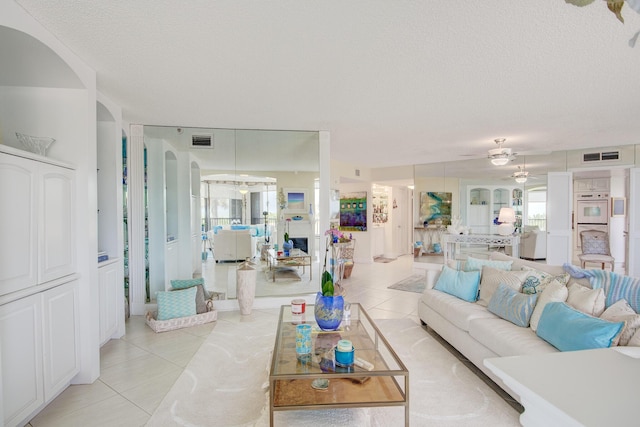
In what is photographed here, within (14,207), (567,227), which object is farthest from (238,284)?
(567,227)

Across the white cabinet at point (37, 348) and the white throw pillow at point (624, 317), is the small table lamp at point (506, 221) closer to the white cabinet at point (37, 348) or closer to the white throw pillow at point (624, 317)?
the white throw pillow at point (624, 317)

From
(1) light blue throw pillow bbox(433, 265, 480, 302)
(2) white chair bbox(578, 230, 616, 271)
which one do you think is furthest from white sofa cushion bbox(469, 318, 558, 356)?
(2) white chair bbox(578, 230, 616, 271)

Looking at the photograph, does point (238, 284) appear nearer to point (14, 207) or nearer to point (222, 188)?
point (222, 188)

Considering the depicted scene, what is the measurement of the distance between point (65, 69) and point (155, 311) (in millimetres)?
3058

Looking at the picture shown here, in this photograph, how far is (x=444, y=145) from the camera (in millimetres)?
5648

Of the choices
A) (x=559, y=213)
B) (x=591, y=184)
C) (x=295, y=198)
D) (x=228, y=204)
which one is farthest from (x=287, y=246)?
(x=591, y=184)

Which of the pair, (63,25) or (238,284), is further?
(238,284)

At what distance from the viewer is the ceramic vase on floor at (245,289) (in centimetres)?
430

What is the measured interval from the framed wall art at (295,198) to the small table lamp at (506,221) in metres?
4.57

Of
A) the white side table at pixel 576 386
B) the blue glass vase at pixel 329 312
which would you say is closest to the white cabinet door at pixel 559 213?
the blue glass vase at pixel 329 312

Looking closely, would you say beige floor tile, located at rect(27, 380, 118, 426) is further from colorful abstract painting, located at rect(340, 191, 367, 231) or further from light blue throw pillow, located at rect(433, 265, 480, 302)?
colorful abstract painting, located at rect(340, 191, 367, 231)

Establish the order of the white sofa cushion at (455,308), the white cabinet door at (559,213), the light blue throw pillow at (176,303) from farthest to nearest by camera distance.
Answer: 1. the white cabinet door at (559,213)
2. the light blue throw pillow at (176,303)
3. the white sofa cushion at (455,308)

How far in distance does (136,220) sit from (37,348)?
2425 millimetres

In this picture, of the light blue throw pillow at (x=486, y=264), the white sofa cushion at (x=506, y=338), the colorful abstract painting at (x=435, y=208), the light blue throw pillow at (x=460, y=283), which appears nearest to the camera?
the white sofa cushion at (x=506, y=338)
